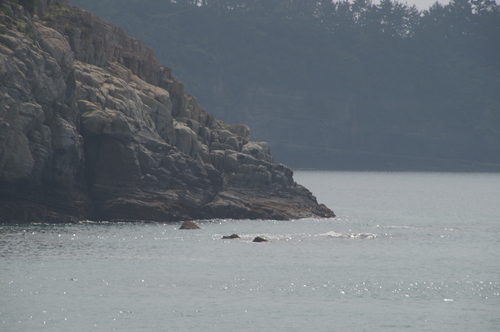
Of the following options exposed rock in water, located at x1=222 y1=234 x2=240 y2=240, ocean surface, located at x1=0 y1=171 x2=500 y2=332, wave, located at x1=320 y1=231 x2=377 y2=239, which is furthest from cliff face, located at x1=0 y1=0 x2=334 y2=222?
exposed rock in water, located at x1=222 y1=234 x2=240 y2=240

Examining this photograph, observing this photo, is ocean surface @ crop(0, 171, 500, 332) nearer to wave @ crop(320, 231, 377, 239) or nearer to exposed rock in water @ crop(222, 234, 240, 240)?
wave @ crop(320, 231, 377, 239)

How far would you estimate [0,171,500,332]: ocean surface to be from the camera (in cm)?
3152

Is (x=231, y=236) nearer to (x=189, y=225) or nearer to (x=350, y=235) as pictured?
(x=189, y=225)

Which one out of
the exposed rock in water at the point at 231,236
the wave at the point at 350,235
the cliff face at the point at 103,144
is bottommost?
the wave at the point at 350,235

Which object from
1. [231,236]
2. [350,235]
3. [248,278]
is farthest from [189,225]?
[248,278]

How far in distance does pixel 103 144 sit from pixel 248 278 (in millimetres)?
25652

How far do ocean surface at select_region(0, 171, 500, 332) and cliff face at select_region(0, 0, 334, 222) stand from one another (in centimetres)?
281

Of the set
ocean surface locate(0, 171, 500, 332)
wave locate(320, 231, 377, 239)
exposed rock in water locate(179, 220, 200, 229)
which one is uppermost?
exposed rock in water locate(179, 220, 200, 229)

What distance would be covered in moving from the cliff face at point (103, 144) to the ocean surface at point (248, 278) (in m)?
2.81

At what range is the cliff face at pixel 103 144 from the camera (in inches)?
2224

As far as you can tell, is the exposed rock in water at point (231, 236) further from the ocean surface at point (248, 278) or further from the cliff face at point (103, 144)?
the cliff face at point (103, 144)

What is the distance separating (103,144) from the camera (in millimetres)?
61594

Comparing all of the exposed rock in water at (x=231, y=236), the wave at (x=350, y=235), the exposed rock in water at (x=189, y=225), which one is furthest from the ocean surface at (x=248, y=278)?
the exposed rock in water at (x=189, y=225)

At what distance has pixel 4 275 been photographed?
38.2 metres
